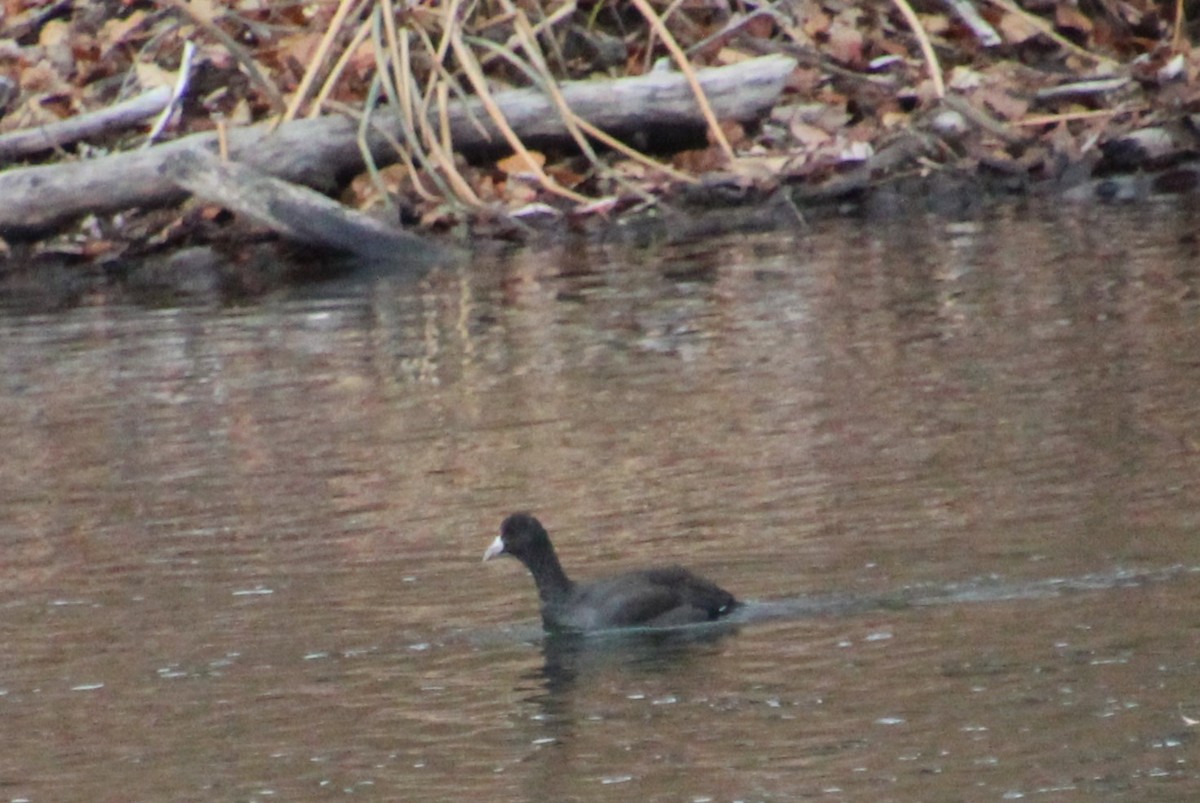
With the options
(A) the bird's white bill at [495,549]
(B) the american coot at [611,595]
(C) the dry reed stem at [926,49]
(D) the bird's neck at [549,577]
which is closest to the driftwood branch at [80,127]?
(C) the dry reed stem at [926,49]

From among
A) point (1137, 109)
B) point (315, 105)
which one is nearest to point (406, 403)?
point (315, 105)

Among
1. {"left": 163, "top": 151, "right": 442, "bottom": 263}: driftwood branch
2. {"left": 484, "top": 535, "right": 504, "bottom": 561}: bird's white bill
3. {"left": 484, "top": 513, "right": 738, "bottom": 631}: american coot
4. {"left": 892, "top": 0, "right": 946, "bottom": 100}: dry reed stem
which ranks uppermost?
{"left": 892, "top": 0, "right": 946, "bottom": 100}: dry reed stem

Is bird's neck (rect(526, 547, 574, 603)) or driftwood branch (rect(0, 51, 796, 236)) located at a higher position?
driftwood branch (rect(0, 51, 796, 236))

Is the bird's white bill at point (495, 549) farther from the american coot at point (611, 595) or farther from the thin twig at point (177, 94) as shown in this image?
the thin twig at point (177, 94)

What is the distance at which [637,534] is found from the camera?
11.9m

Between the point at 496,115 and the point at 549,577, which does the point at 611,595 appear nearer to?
the point at 549,577

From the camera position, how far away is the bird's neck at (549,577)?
10.6 meters

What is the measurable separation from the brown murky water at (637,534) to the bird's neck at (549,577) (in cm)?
25

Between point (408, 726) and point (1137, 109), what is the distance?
15830 millimetres

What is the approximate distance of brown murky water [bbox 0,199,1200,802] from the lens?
8656 millimetres

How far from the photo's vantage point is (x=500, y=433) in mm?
14336

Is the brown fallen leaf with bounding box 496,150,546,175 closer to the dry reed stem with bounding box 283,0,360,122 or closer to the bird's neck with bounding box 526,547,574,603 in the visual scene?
the dry reed stem with bounding box 283,0,360,122

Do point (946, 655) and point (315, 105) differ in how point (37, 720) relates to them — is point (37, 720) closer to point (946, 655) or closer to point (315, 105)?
point (946, 655)

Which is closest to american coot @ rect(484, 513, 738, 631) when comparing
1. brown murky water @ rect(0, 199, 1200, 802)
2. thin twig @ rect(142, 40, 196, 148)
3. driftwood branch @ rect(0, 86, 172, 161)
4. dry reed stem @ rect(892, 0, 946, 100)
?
brown murky water @ rect(0, 199, 1200, 802)
